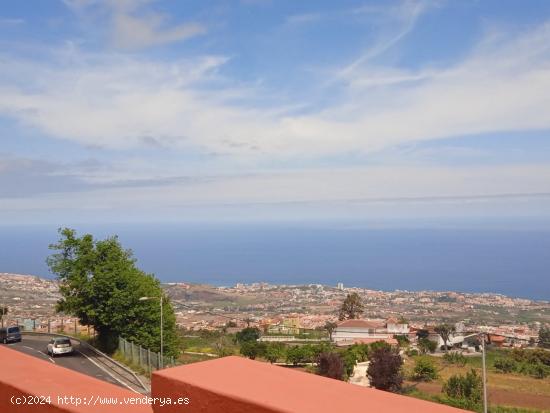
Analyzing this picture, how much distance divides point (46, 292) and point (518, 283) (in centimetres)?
14050

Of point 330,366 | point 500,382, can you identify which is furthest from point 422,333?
point 330,366

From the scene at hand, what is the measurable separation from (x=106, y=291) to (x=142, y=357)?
21.8ft

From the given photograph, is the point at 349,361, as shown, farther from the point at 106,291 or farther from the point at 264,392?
the point at 264,392

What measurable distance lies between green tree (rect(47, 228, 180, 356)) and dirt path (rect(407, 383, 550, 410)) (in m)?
14.8

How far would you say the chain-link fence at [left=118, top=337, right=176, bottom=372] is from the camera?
21.7 meters

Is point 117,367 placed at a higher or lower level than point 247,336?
higher

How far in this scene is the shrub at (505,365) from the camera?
3116 centimetres

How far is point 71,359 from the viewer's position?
25.0m

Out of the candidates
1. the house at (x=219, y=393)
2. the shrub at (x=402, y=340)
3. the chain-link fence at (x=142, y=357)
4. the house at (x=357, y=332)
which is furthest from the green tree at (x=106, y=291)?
the house at (x=219, y=393)

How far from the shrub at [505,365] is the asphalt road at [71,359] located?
23428 mm

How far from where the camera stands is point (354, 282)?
7131 inches

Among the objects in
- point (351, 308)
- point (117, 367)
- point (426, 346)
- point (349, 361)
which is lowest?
point (426, 346)

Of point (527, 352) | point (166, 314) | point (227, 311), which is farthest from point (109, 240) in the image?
point (227, 311)

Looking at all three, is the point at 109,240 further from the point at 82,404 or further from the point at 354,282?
A: the point at 354,282
